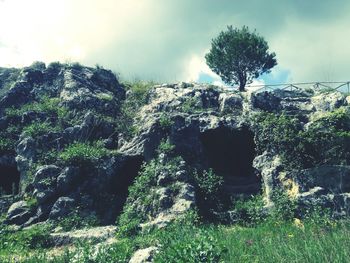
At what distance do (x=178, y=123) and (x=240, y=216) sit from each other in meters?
7.68

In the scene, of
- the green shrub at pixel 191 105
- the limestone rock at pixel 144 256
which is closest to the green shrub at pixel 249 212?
the green shrub at pixel 191 105

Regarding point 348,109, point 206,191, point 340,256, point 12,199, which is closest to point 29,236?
point 12,199

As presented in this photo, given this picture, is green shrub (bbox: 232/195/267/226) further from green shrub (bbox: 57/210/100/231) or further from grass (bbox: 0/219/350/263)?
green shrub (bbox: 57/210/100/231)

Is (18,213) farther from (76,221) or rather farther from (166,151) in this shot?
(166,151)

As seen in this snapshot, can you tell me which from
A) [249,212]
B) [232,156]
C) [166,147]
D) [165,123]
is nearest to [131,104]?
[165,123]

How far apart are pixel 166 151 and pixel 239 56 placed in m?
20.1

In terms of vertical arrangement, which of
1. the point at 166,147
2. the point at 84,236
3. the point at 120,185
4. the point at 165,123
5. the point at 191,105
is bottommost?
the point at 84,236

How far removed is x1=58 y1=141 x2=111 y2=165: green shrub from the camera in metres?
22.5

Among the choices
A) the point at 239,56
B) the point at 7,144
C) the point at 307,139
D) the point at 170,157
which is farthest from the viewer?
the point at 239,56

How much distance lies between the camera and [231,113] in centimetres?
2625

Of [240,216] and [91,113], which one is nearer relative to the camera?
[240,216]

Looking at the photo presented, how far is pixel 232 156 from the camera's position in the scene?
2586 centimetres

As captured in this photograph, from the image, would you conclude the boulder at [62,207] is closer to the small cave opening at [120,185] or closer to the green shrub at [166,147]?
the small cave opening at [120,185]

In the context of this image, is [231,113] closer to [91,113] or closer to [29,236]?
[91,113]
